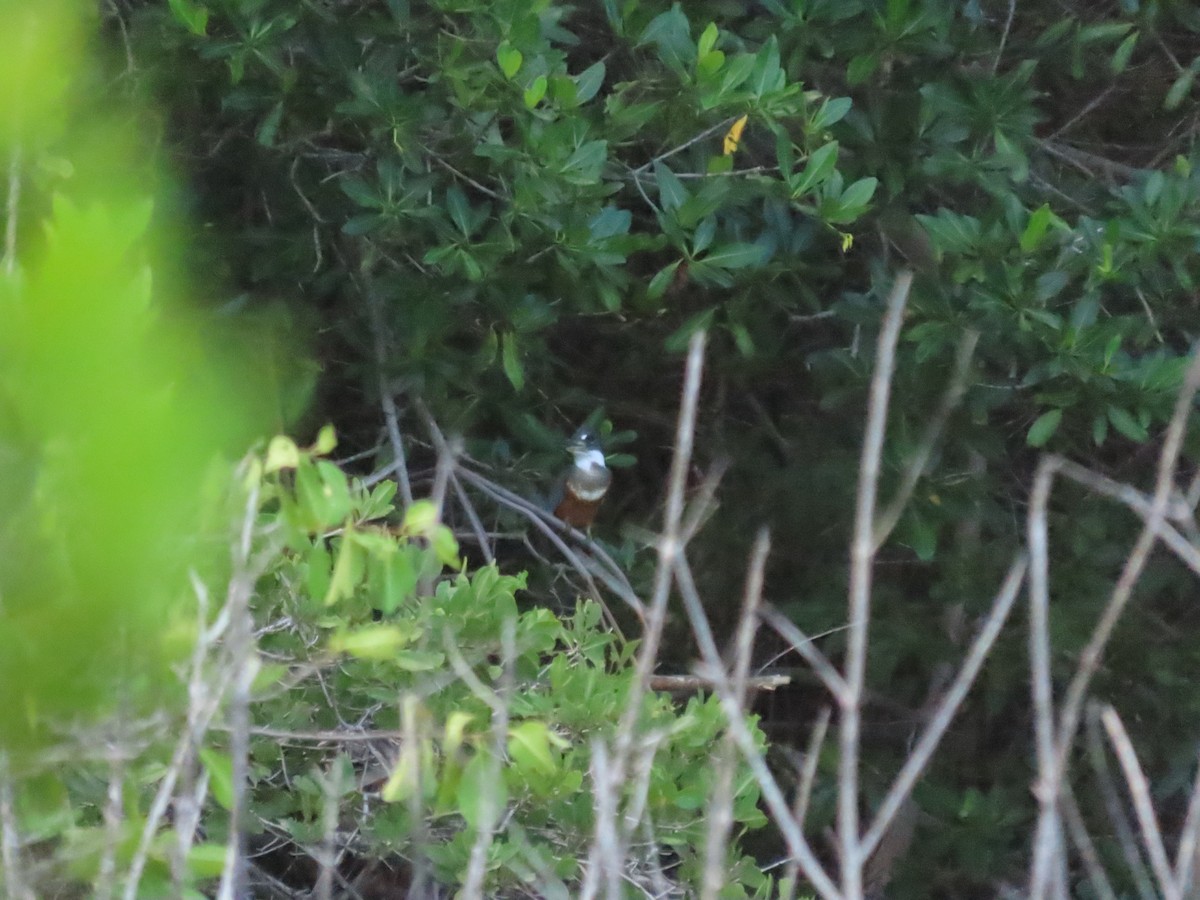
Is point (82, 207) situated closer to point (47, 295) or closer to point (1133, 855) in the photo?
point (47, 295)

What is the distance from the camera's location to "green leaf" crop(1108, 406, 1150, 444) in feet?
9.11

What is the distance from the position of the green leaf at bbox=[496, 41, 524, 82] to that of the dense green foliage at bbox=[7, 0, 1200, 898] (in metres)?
0.02

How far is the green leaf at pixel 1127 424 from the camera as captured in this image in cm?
278

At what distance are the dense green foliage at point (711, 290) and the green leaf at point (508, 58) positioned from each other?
0.02m

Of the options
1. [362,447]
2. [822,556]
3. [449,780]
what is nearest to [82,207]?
[449,780]

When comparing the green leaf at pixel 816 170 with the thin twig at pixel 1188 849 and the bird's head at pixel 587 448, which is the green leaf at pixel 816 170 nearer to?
the bird's head at pixel 587 448

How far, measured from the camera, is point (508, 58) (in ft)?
7.60

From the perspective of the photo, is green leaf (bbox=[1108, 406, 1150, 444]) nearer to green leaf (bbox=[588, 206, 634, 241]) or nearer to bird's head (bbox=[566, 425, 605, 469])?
green leaf (bbox=[588, 206, 634, 241])

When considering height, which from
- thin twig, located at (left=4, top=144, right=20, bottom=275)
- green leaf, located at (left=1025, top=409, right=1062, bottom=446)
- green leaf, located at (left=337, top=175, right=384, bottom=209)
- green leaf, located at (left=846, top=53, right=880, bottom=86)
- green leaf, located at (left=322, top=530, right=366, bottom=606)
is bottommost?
green leaf, located at (left=1025, top=409, right=1062, bottom=446)

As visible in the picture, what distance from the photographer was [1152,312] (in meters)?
3.15

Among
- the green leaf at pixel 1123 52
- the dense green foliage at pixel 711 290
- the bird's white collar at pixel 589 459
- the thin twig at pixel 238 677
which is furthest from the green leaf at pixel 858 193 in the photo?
the thin twig at pixel 238 677

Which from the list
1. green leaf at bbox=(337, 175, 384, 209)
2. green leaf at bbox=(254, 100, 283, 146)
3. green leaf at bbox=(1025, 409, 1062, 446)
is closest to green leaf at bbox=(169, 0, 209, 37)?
green leaf at bbox=(254, 100, 283, 146)

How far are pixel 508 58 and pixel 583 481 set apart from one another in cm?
160

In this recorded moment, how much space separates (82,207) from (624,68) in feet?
6.60
